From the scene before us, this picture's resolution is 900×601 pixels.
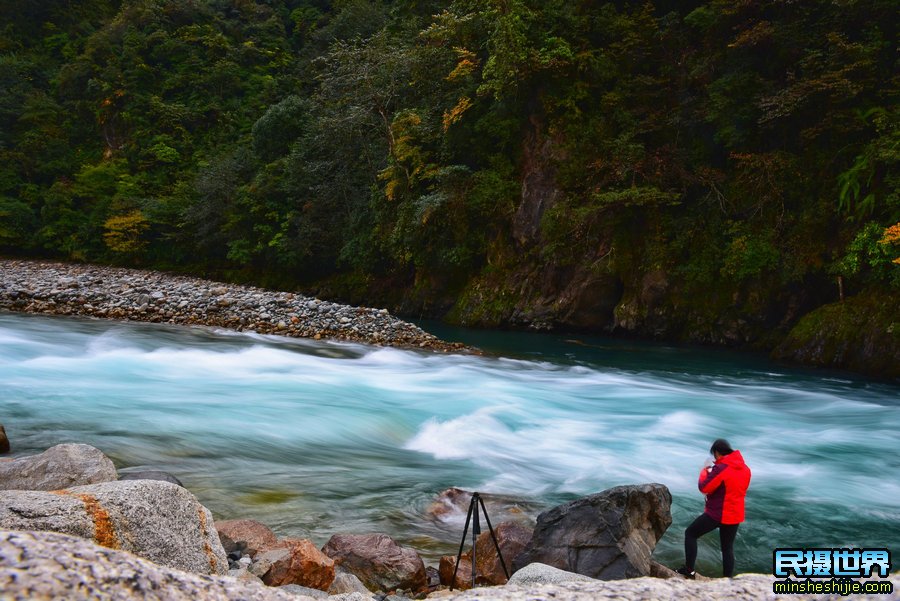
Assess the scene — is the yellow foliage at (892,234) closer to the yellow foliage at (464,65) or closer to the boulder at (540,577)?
the boulder at (540,577)

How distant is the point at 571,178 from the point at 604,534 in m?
16.5

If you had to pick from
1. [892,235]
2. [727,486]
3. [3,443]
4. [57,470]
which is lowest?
[3,443]

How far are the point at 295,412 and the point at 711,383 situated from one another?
8.44m

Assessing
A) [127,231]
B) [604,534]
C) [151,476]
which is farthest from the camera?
[127,231]

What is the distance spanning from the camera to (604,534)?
4.41 metres

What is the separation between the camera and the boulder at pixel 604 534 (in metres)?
4.27

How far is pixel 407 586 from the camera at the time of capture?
4.42 metres

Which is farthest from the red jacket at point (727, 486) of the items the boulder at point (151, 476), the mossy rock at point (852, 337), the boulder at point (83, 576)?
the mossy rock at point (852, 337)

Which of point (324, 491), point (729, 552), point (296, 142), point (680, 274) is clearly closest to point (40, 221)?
point (296, 142)

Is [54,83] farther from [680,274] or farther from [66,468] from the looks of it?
[66,468]

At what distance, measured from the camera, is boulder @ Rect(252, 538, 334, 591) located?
3.98 meters

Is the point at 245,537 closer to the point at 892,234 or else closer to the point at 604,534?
the point at 604,534

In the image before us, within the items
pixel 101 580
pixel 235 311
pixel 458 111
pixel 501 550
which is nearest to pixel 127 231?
pixel 235 311

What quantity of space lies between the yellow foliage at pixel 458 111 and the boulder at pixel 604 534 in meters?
18.1
